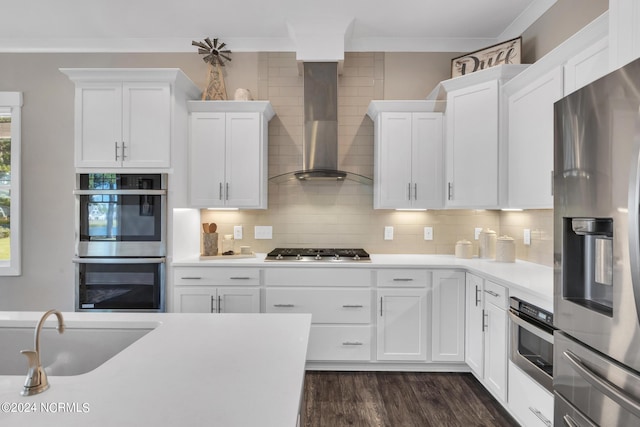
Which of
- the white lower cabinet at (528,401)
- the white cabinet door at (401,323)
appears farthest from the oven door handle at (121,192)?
the white lower cabinet at (528,401)

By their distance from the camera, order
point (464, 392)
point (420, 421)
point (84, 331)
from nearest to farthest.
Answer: point (84, 331) < point (420, 421) < point (464, 392)

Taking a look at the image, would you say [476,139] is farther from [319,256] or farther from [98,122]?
[98,122]

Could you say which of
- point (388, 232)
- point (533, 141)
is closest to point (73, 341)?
point (388, 232)

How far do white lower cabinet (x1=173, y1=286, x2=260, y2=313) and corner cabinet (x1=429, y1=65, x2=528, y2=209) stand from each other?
1.83 meters

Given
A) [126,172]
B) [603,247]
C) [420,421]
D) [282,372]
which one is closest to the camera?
[282,372]

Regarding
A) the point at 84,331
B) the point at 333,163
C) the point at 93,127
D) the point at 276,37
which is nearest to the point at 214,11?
the point at 276,37

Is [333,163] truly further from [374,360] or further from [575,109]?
[575,109]

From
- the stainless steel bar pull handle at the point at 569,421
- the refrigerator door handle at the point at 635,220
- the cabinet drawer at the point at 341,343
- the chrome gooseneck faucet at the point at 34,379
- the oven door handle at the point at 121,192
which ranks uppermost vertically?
the oven door handle at the point at 121,192

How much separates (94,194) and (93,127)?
1.76 ft

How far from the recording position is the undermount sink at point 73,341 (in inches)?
52.2

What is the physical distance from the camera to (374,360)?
2.83 m

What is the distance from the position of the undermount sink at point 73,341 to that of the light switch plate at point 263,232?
2.08 metres

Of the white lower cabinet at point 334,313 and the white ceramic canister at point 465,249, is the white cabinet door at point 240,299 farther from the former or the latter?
the white ceramic canister at point 465,249

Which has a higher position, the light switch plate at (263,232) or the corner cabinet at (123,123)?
the corner cabinet at (123,123)
